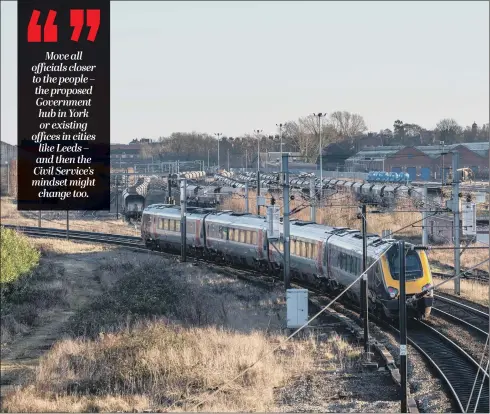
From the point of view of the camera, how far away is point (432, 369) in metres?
18.3

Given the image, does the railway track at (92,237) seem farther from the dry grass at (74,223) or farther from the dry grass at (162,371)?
the dry grass at (162,371)

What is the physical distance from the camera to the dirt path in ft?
62.8

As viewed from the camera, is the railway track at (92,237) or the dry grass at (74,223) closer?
the railway track at (92,237)

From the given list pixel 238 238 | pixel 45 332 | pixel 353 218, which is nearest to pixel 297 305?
pixel 45 332

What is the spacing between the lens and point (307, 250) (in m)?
29.0

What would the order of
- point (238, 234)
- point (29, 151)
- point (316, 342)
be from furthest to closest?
point (238, 234) → point (29, 151) → point (316, 342)

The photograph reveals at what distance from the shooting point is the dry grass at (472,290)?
2909cm

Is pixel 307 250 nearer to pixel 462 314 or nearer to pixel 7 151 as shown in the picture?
pixel 462 314

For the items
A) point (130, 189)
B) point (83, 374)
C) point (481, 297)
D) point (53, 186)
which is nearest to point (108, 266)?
point (53, 186)

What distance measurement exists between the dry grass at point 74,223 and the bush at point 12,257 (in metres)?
30.1

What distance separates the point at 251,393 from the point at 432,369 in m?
4.63

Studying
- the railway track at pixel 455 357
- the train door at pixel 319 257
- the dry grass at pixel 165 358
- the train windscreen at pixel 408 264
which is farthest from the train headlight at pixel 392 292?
the train door at pixel 319 257

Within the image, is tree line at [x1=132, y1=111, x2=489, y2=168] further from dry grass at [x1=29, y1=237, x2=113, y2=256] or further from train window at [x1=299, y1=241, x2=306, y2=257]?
train window at [x1=299, y1=241, x2=306, y2=257]

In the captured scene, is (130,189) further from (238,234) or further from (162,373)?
(162,373)
